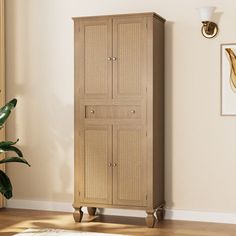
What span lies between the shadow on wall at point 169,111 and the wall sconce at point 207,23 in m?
0.35

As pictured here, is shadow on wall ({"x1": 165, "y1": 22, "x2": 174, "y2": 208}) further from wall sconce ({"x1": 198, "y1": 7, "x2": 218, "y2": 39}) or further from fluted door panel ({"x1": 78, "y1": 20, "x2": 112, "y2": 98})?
fluted door panel ({"x1": 78, "y1": 20, "x2": 112, "y2": 98})

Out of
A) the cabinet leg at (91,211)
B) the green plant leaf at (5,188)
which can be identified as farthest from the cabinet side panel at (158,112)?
the green plant leaf at (5,188)

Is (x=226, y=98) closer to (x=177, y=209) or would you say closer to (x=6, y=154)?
(x=177, y=209)

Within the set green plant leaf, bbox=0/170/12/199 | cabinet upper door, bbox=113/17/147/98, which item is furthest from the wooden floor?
cabinet upper door, bbox=113/17/147/98

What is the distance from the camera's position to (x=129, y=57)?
5305 mm

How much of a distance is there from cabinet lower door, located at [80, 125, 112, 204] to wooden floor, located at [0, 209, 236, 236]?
10.1 inches

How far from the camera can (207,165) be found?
5555 mm

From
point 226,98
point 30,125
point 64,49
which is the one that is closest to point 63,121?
point 30,125

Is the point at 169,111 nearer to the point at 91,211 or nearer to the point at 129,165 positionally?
the point at 129,165

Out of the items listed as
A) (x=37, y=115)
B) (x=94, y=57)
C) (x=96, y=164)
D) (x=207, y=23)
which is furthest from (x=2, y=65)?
(x=207, y=23)

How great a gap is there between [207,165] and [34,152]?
6.27 feet

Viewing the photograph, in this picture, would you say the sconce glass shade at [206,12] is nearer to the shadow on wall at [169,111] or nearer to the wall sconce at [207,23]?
the wall sconce at [207,23]

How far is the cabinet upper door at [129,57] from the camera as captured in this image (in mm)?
5254

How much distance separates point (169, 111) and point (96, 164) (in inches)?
35.9
